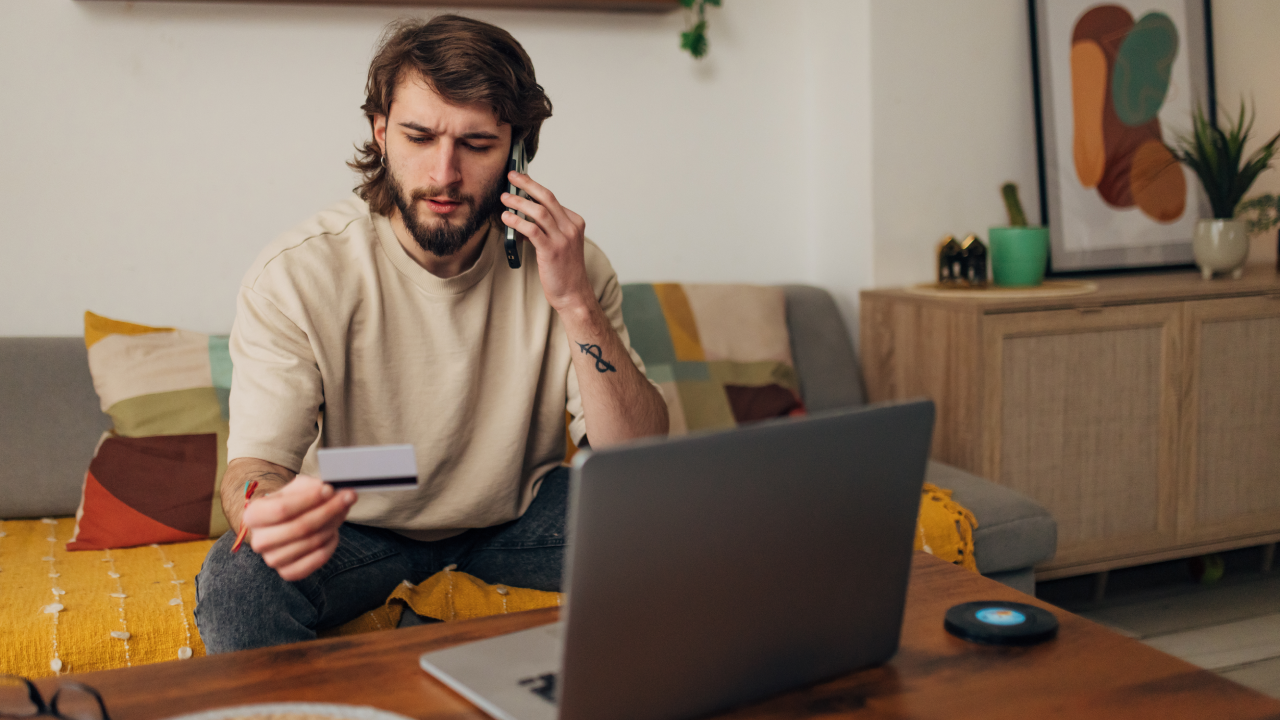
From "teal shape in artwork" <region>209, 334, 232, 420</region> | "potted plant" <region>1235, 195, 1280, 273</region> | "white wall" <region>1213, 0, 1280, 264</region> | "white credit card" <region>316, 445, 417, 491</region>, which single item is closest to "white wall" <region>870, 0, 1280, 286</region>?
"potted plant" <region>1235, 195, 1280, 273</region>

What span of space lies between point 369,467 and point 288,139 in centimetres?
166

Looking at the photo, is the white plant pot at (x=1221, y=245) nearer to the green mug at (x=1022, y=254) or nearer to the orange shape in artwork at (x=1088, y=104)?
the orange shape in artwork at (x=1088, y=104)

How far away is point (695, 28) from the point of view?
7.84 ft

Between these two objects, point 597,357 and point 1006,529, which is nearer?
point 597,357

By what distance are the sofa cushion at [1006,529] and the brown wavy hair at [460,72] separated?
101 centimetres

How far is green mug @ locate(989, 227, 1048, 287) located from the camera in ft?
7.69

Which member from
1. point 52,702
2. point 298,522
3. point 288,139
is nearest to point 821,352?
point 288,139

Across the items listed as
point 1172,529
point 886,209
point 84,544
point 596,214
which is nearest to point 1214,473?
point 1172,529

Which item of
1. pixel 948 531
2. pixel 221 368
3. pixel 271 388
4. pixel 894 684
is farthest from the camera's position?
pixel 221 368

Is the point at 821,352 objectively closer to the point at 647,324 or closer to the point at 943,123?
the point at 647,324

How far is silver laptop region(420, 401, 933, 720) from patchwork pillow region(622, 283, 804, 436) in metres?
1.29

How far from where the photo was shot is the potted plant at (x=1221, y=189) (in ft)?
7.98

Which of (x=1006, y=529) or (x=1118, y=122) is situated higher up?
(x=1118, y=122)

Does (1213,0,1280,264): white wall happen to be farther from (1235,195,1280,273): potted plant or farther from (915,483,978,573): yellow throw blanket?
(915,483,978,573): yellow throw blanket
